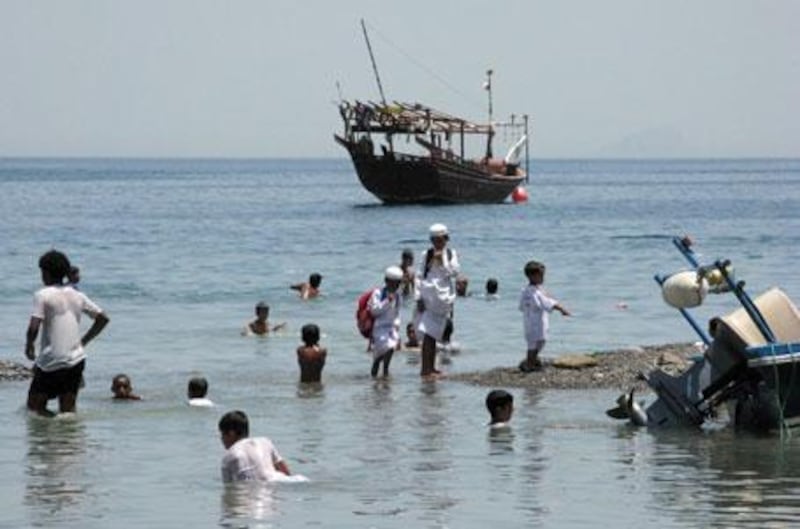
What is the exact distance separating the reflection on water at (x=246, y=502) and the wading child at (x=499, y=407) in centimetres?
357

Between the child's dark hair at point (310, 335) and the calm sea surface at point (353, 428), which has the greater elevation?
the child's dark hair at point (310, 335)

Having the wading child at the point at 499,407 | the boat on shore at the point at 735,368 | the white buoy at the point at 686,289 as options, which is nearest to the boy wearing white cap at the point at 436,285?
the wading child at the point at 499,407

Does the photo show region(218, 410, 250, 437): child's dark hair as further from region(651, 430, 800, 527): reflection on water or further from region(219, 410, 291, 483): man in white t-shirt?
region(651, 430, 800, 527): reflection on water

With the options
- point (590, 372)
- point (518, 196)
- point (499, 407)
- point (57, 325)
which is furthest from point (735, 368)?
point (518, 196)

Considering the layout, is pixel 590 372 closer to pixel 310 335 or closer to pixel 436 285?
pixel 436 285

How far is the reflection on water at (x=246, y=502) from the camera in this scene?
12836 millimetres

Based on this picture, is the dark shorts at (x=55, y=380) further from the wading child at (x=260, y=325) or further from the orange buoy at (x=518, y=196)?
the orange buoy at (x=518, y=196)

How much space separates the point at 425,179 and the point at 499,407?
67131 millimetres

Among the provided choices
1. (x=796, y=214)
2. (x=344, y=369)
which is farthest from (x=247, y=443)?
(x=796, y=214)

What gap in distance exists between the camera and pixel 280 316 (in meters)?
31.9

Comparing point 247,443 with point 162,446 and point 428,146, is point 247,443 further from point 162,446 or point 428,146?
point 428,146

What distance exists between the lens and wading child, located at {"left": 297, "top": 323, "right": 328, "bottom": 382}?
20.8 m

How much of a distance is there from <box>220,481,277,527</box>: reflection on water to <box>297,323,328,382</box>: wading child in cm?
699

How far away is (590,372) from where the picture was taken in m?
20.6
